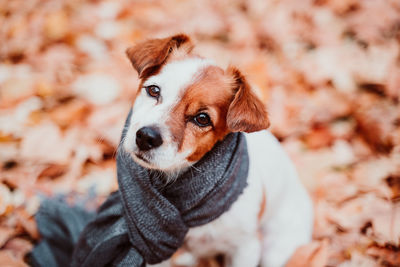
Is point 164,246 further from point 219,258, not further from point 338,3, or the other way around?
point 338,3

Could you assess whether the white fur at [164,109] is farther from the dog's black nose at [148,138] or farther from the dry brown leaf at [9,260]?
the dry brown leaf at [9,260]

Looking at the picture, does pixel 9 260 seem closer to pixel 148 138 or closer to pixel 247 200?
pixel 148 138

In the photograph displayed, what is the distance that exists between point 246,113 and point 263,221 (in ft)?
3.91

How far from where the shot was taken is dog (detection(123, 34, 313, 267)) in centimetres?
212

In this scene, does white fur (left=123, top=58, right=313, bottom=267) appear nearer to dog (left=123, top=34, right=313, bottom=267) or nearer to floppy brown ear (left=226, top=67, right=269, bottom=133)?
dog (left=123, top=34, right=313, bottom=267)

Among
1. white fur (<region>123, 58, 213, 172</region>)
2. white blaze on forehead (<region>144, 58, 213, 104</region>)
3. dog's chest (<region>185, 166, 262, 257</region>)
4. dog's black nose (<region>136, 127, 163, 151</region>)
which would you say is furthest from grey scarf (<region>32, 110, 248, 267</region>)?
white blaze on forehead (<region>144, 58, 213, 104</region>)

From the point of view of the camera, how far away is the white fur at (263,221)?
2.49m

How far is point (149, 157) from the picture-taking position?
82.5 inches

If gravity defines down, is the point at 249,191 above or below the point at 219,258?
above

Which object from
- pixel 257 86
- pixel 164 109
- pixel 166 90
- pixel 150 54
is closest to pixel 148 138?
pixel 164 109

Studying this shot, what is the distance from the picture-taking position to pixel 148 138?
2.01 meters

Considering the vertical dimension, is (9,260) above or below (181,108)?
below

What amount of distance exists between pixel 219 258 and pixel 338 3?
4133 mm

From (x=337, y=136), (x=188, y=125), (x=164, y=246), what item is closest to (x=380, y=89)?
(x=337, y=136)
